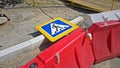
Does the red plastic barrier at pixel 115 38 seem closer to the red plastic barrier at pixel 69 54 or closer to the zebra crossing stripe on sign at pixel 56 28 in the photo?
the red plastic barrier at pixel 69 54

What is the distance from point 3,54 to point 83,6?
4539 mm

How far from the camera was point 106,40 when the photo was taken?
6.52m

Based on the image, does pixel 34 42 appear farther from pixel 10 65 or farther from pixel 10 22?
pixel 10 22

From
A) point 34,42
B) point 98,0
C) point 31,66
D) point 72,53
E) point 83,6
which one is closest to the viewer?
point 31,66

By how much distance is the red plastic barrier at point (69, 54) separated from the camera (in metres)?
4.95

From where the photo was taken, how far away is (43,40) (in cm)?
707

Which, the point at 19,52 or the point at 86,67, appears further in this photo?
the point at 19,52

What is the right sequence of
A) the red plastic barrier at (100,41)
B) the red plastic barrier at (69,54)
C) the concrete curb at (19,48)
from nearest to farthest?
the red plastic barrier at (69,54) < the red plastic barrier at (100,41) < the concrete curb at (19,48)

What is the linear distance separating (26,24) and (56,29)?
2030 millimetres

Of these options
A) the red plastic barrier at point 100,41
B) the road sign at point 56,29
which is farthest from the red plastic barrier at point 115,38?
the road sign at point 56,29

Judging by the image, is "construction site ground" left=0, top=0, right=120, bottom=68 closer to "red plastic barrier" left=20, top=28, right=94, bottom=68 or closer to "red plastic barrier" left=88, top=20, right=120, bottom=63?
"red plastic barrier" left=88, top=20, right=120, bottom=63

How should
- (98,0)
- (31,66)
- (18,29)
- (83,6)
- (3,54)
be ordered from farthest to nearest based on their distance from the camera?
(98,0) → (83,6) → (18,29) → (3,54) → (31,66)

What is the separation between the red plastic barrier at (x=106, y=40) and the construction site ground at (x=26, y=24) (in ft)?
0.89

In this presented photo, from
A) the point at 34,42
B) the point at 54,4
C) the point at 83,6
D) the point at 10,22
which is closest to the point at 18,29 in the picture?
the point at 10,22
